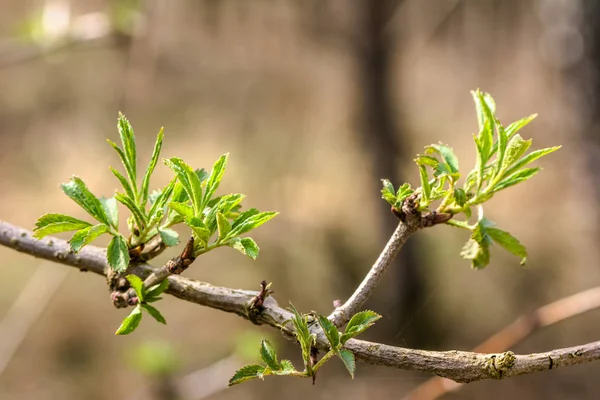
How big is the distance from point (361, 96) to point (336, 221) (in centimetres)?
82

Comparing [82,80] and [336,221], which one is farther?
[82,80]

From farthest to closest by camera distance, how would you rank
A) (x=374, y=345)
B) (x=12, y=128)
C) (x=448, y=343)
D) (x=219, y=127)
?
(x=12, y=128), (x=219, y=127), (x=448, y=343), (x=374, y=345)

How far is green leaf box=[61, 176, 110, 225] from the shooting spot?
0.43 metres

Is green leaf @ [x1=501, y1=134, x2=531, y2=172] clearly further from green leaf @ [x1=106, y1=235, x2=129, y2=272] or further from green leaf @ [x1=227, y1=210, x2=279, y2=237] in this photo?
green leaf @ [x1=106, y1=235, x2=129, y2=272]

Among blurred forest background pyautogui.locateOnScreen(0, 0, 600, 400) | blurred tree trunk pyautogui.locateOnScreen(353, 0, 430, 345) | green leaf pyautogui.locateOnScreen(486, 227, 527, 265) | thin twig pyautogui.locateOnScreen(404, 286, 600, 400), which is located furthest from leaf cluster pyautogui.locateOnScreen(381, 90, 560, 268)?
blurred tree trunk pyautogui.locateOnScreen(353, 0, 430, 345)

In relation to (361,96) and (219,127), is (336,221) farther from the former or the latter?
(219,127)

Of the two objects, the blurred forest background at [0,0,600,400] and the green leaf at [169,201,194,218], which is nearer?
the green leaf at [169,201,194,218]

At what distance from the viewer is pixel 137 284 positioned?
0.41 metres

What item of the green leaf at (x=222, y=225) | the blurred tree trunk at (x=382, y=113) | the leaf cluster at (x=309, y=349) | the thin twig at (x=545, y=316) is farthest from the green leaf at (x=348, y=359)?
the blurred tree trunk at (x=382, y=113)

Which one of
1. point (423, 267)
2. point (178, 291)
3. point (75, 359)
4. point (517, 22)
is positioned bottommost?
point (75, 359)

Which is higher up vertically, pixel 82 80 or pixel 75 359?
pixel 82 80

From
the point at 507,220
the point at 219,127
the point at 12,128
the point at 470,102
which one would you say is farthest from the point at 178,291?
the point at 12,128

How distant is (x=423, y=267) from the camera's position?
253 cm

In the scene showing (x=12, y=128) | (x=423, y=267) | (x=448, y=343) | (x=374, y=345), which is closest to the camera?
(x=374, y=345)
